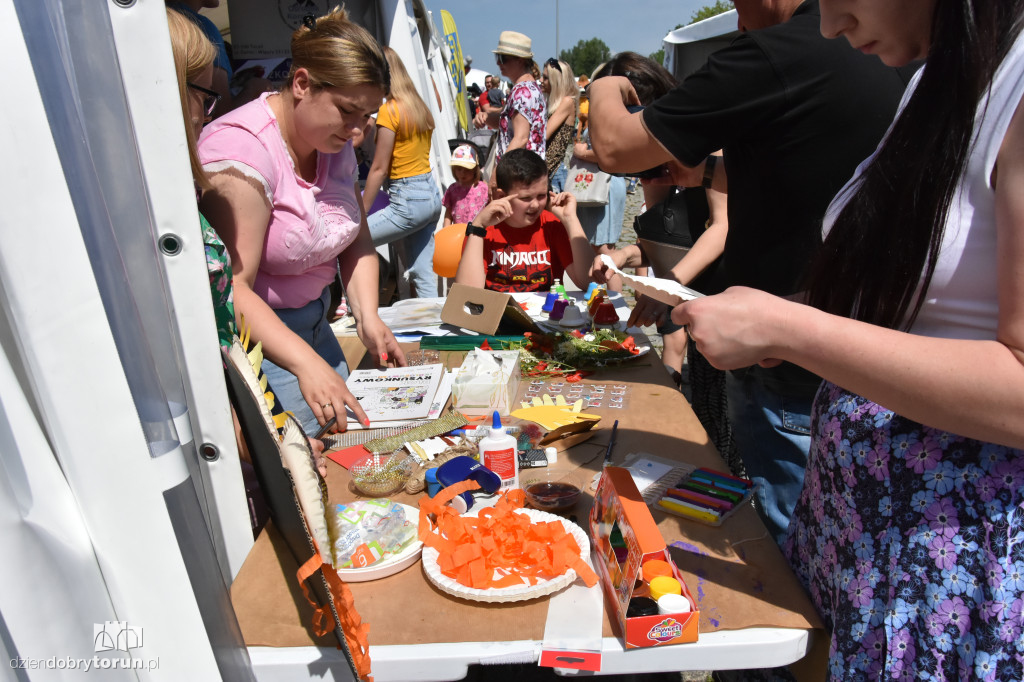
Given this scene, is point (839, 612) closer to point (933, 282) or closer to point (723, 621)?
point (723, 621)

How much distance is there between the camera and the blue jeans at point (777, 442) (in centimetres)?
150

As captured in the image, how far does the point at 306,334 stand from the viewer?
2043mm

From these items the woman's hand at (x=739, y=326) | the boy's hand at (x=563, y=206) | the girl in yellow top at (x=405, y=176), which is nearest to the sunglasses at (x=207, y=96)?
the woman's hand at (x=739, y=326)

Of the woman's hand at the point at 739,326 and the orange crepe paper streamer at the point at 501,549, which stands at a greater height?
the woman's hand at the point at 739,326

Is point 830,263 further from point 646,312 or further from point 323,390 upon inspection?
point 646,312

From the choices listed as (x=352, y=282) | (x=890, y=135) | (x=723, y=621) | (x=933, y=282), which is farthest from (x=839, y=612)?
(x=352, y=282)

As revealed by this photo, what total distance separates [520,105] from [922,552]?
17.7 ft

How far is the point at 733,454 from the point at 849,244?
167 centimetres

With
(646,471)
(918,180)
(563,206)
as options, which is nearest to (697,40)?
(563,206)

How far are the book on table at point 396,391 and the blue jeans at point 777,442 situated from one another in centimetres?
88

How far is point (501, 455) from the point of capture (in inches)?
53.7

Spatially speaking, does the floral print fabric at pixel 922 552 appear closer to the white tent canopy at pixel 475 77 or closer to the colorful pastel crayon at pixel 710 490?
A: the colorful pastel crayon at pixel 710 490

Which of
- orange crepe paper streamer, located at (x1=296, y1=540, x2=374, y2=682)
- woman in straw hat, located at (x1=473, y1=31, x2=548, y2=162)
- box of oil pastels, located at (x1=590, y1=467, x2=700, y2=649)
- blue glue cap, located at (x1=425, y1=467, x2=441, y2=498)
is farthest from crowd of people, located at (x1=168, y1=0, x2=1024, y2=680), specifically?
woman in straw hat, located at (x1=473, y1=31, x2=548, y2=162)

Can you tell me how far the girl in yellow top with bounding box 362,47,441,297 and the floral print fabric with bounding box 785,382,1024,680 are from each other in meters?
4.17
